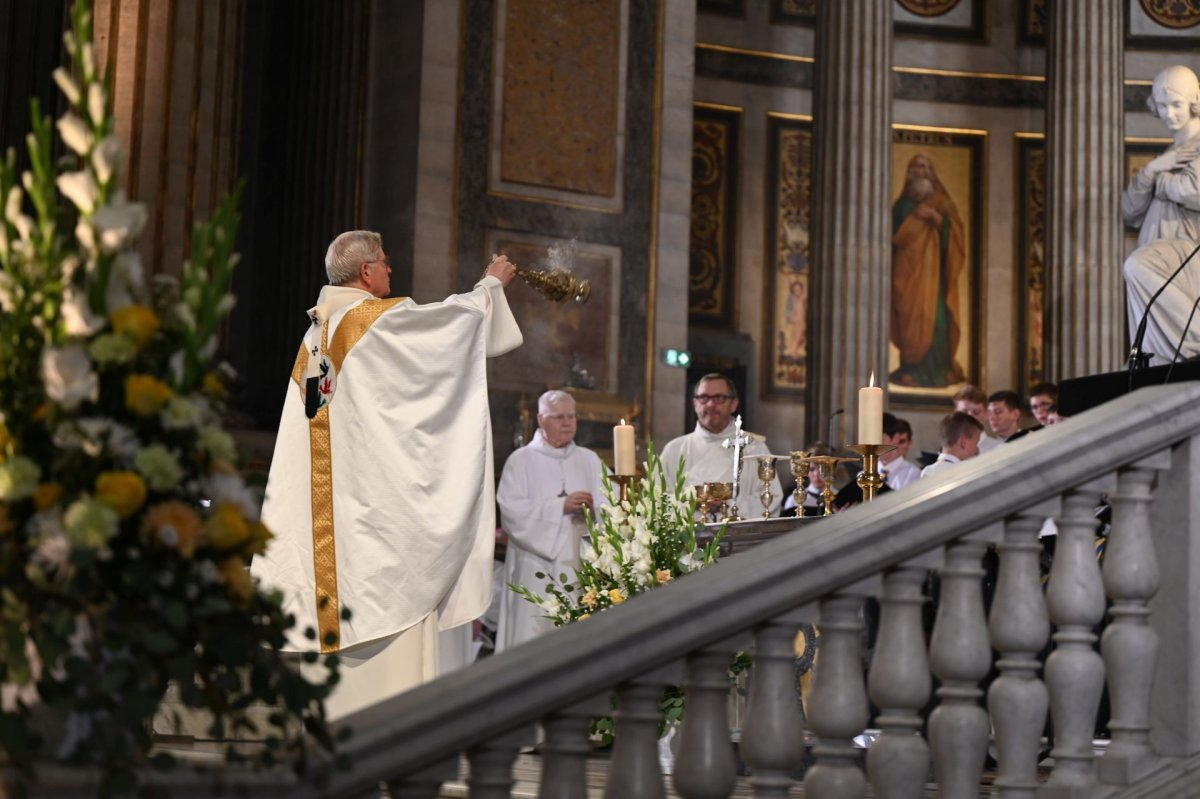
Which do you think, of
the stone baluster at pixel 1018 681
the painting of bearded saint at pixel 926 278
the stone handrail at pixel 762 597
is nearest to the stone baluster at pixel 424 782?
the stone handrail at pixel 762 597

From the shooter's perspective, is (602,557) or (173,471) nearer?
(173,471)

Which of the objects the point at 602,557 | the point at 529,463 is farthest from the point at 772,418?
the point at 602,557

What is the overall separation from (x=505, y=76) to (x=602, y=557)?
726cm

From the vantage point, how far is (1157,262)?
7234 mm

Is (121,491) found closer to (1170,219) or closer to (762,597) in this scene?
(762,597)

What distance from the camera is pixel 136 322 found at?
7.45 feet

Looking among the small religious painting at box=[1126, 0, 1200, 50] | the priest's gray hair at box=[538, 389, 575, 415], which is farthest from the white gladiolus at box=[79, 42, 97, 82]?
the small religious painting at box=[1126, 0, 1200, 50]

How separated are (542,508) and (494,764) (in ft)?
22.9

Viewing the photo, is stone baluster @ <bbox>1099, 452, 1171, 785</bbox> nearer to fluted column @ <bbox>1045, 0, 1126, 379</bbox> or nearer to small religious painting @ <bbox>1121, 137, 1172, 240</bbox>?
fluted column @ <bbox>1045, 0, 1126, 379</bbox>

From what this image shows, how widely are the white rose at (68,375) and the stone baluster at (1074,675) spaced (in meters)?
1.72

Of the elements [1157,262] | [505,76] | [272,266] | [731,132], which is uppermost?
[731,132]

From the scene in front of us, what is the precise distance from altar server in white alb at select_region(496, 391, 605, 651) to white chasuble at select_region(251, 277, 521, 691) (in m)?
2.99

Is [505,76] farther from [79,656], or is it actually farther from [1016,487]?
[79,656]

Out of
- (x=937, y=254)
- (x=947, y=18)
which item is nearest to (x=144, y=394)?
(x=937, y=254)
